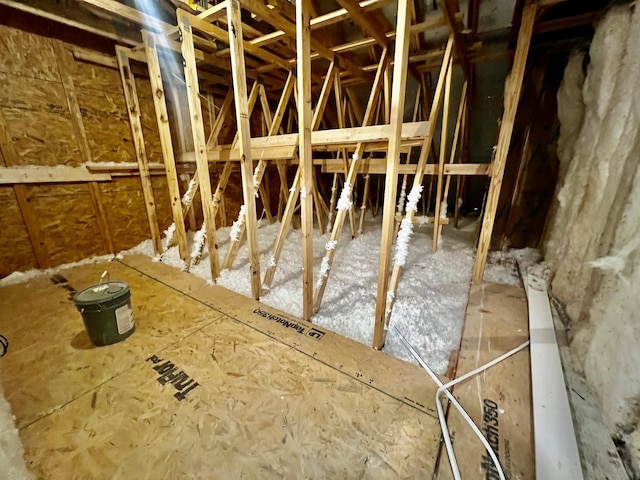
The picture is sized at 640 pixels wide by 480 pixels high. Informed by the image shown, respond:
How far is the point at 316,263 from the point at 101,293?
1681 millimetres

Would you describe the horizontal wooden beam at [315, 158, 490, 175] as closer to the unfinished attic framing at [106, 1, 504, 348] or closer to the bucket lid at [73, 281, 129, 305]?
the unfinished attic framing at [106, 1, 504, 348]

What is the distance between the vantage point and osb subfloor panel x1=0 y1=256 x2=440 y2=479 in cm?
84

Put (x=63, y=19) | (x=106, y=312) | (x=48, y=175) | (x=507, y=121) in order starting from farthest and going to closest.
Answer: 1. (x=48, y=175)
2. (x=63, y=19)
3. (x=507, y=121)
4. (x=106, y=312)

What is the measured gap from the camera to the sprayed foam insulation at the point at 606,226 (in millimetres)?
890

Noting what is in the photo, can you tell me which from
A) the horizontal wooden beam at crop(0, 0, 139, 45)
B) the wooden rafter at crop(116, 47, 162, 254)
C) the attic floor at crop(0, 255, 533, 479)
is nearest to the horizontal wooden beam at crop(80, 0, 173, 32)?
the horizontal wooden beam at crop(0, 0, 139, 45)

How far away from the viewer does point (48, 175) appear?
2162 mm

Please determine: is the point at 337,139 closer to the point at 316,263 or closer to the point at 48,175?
the point at 316,263

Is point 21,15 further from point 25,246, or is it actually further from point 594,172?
point 594,172

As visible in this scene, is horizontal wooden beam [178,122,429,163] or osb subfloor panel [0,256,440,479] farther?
horizontal wooden beam [178,122,429,163]

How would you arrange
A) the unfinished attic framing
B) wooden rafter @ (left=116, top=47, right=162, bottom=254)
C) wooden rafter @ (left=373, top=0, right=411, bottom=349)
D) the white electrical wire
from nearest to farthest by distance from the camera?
the white electrical wire → wooden rafter @ (left=373, top=0, right=411, bottom=349) → the unfinished attic framing → wooden rafter @ (left=116, top=47, right=162, bottom=254)

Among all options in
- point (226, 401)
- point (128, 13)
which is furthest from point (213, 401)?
point (128, 13)

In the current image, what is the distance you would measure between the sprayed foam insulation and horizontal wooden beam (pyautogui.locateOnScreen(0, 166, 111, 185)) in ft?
12.4

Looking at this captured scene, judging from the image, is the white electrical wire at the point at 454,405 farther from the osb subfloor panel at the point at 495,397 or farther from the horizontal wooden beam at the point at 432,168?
the horizontal wooden beam at the point at 432,168

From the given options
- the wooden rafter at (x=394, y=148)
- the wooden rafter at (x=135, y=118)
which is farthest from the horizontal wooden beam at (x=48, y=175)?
the wooden rafter at (x=394, y=148)
